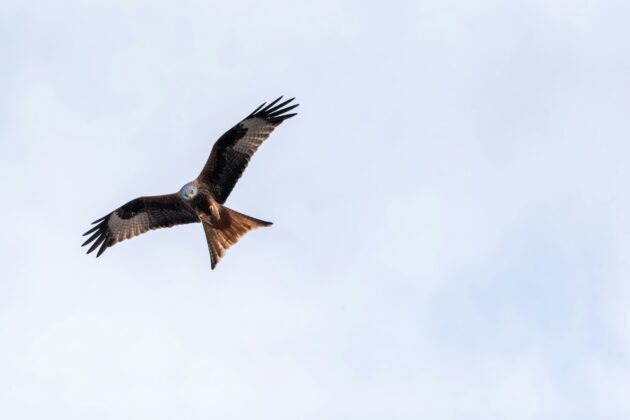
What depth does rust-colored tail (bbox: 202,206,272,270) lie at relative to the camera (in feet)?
46.1

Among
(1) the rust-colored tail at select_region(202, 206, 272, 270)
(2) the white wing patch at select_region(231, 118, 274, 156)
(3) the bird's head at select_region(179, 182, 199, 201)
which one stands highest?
(2) the white wing patch at select_region(231, 118, 274, 156)

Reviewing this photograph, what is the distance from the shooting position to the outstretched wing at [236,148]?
47.5 ft

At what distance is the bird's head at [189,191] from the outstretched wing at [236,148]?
0.57ft

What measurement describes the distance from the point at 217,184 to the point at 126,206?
156 cm

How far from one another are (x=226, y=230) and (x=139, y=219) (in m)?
1.77

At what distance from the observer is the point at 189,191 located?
14.3 meters

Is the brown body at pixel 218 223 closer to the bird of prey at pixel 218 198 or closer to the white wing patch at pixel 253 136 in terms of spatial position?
the bird of prey at pixel 218 198

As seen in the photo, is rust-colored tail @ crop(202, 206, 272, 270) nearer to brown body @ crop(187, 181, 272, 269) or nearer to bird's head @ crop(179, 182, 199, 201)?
brown body @ crop(187, 181, 272, 269)

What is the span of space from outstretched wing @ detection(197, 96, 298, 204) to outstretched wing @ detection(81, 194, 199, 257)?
1.94ft

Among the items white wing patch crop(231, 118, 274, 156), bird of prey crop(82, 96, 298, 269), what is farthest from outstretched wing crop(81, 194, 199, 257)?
white wing patch crop(231, 118, 274, 156)

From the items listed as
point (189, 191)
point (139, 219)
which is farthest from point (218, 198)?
point (139, 219)

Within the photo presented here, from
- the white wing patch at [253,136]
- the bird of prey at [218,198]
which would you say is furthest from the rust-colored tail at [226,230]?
the white wing patch at [253,136]

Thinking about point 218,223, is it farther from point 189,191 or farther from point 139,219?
point 139,219

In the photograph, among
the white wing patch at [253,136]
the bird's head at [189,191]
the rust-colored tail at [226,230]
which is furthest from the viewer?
the white wing patch at [253,136]
